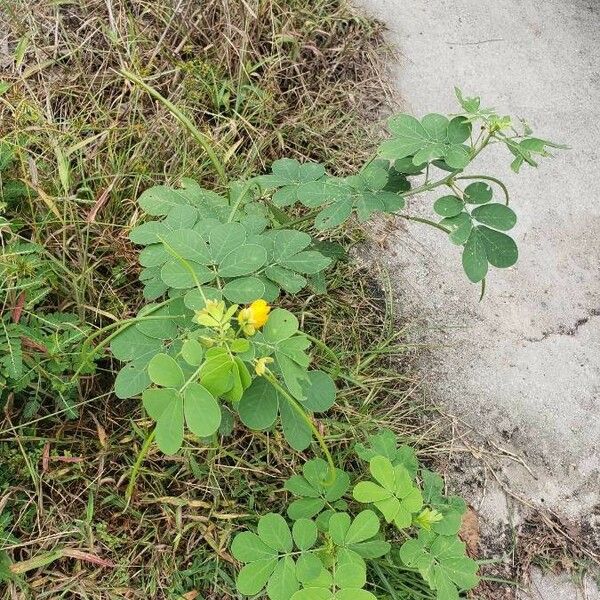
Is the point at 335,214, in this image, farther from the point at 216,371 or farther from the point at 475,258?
the point at 216,371

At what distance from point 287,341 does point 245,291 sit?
131 millimetres

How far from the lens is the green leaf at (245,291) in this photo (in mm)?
1309

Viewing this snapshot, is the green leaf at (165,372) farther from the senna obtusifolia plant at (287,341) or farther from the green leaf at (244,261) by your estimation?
the green leaf at (244,261)

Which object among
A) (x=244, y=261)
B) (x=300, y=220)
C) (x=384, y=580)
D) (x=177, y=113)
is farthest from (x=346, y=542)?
(x=177, y=113)

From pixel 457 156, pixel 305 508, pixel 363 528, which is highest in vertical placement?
pixel 457 156

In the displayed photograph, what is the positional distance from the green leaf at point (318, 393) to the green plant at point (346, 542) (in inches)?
9.6

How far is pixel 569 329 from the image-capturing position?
229cm

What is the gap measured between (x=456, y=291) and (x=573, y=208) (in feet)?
1.99

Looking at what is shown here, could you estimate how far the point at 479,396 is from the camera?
214cm

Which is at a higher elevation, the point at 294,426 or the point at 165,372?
the point at 165,372

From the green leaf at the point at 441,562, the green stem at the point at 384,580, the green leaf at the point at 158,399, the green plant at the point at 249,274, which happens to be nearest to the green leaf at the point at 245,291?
the green plant at the point at 249,274

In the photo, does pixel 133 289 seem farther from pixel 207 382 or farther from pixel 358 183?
pixel 207 382

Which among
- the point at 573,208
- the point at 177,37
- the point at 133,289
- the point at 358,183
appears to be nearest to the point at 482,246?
the point at 358,183

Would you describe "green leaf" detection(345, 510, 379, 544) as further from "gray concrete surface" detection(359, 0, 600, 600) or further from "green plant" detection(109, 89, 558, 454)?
"gray concrete surface" detection(359, 0, 600, 600)
